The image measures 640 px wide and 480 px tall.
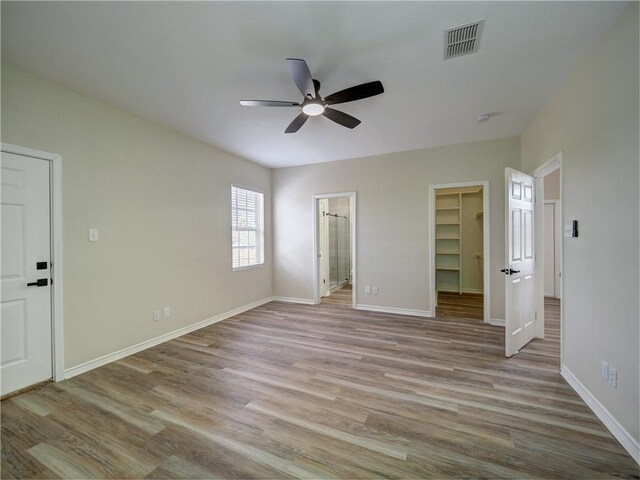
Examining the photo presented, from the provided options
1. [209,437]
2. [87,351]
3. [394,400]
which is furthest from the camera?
[87,351]

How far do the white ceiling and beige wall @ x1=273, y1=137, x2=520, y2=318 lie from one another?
3.03 feet

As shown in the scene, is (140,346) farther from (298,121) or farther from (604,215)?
(604,215)

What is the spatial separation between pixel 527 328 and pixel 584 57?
9.04 feet

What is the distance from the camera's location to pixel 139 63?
2.16 m

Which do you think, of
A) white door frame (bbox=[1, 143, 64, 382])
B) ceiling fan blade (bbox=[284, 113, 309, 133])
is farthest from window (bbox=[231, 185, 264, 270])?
white door frame (bbox=[1, 143, 64, 382])

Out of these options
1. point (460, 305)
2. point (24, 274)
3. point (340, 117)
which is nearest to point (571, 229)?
point (340, 117)

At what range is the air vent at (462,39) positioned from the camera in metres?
1.79

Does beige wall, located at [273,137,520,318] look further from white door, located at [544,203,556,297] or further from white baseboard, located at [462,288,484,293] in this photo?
white door, located at [544,203,556,297]

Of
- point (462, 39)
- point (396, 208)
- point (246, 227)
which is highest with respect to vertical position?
point (462, 39)

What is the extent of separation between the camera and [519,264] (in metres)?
3.01

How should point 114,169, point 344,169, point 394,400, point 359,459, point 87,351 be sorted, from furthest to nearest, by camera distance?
point 344,169 → point 114,169 → point 87,351 → point 394,400 → point 359,459

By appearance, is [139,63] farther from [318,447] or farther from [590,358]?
[590,358]

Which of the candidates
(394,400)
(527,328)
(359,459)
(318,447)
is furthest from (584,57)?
(318,447)

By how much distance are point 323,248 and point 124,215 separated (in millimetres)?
3425
